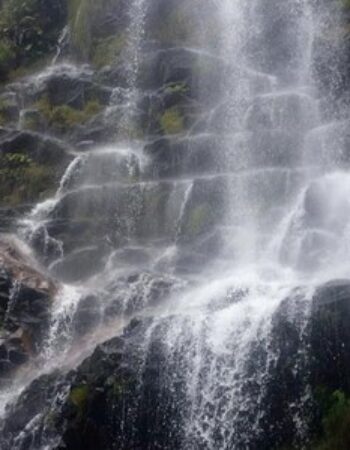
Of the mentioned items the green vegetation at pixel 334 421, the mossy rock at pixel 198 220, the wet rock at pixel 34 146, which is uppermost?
the wet rock at pixel 34 146

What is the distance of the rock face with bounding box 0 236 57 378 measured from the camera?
A: 53.6ft

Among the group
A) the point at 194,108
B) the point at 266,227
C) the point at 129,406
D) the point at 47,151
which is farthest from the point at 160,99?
the point at 129,406

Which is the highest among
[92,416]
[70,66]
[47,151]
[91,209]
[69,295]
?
[70,66]

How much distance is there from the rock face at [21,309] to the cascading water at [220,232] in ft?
1.38

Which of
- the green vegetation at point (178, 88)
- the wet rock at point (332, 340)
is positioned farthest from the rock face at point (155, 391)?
the green vegetation at point (178, 88)

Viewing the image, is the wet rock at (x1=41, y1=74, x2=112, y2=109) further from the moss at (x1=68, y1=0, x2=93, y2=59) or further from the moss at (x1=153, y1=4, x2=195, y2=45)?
the moss at (x1=153, y1=4, x2=195, y2=45)

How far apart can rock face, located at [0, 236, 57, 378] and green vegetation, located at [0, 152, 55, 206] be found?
4272 millimetres

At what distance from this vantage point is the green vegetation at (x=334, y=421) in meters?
11.1

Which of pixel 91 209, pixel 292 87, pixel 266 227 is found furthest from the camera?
pixel 292 87

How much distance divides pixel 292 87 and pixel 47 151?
7806mm

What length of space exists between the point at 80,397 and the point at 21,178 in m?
11.1

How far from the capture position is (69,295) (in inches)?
689

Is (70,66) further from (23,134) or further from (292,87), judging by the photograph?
(292,87)

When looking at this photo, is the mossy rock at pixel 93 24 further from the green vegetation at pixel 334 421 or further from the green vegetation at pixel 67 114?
the green vegetation at pixel 334 421
